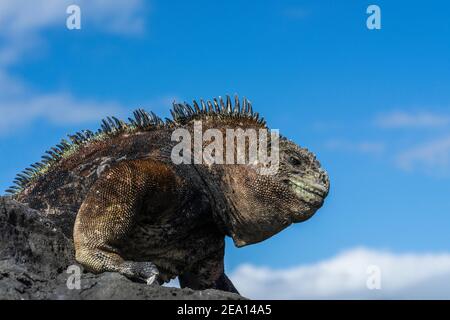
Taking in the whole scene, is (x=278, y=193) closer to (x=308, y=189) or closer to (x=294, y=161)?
(x=308, y=189)

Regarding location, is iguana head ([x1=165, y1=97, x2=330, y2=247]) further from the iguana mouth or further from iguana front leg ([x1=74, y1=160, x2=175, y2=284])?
iguana front leg ([x1=74, y1=160, x2=175, y2=284])

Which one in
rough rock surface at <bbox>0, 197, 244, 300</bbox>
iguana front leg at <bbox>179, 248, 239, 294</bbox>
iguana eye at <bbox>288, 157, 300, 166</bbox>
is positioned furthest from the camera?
iguana front leg at <bbox>179, 248, 239, 294</bbox>

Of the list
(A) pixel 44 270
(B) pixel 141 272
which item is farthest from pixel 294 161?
(A) pixel 44 270

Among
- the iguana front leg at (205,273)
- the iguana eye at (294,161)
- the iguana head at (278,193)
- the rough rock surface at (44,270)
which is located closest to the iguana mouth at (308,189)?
the iguana head at (278,193)

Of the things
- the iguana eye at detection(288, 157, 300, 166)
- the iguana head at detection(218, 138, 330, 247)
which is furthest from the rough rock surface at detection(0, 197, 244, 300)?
the iguana eye at detection(288, 157, 300, 166)

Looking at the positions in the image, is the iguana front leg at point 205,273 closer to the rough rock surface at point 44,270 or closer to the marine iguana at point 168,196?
the marine iguana at point 168,196

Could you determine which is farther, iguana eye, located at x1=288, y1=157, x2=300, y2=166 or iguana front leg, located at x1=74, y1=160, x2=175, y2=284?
iguana eye, located at x1=288, y1=157, x2=300, y2=166

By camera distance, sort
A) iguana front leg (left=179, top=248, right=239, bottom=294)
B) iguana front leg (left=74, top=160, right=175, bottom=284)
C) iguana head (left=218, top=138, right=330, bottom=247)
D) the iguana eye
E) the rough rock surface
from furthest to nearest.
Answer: iguana front leg (left=179, top=248, right=239, bottom=294) → the iguana eye → iguana head (left=218, top=138, right=330, bottom=247) → iguana front leg (left=74, top=160, right=175, bottom=284) → the rough rock surface
